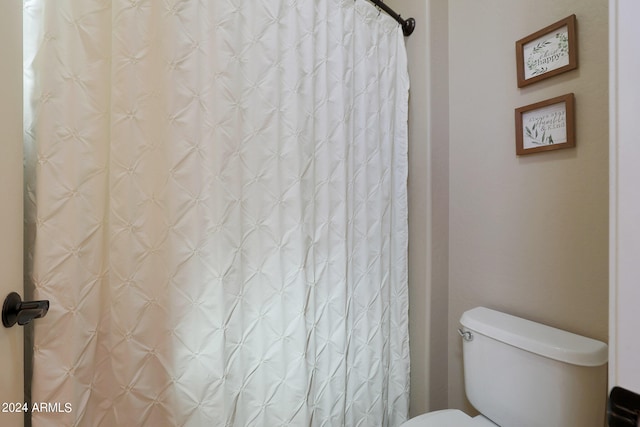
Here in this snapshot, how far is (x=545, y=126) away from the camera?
99cm

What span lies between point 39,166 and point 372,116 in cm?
109

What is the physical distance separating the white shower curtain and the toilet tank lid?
0.40 metres

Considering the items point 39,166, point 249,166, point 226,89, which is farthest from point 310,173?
point 39,166

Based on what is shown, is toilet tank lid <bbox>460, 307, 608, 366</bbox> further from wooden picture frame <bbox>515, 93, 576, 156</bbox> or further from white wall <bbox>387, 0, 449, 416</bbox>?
wooden picture frame <bbox>515, 93, 576, 156</bbox>

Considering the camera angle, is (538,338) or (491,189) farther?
(491,189)

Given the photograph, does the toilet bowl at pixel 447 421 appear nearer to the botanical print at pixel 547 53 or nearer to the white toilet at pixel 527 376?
the white toilet at pixel 527 376

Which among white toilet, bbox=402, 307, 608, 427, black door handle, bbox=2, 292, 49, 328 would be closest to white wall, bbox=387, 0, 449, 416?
white toilet, bbox=402, 307, 608, 427

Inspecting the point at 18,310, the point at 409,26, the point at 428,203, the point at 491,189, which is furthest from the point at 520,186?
the point at 18,310

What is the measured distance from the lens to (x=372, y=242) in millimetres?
1169

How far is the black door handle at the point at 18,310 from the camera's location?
538 mm

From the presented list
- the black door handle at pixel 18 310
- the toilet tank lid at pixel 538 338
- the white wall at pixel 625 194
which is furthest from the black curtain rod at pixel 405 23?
the black door handle at pixel 18 310

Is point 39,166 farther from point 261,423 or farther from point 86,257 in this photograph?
point 261,423

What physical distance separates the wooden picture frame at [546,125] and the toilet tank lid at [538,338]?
0.64 meters

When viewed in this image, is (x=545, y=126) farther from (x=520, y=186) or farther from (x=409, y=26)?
(x=409, y=26)
